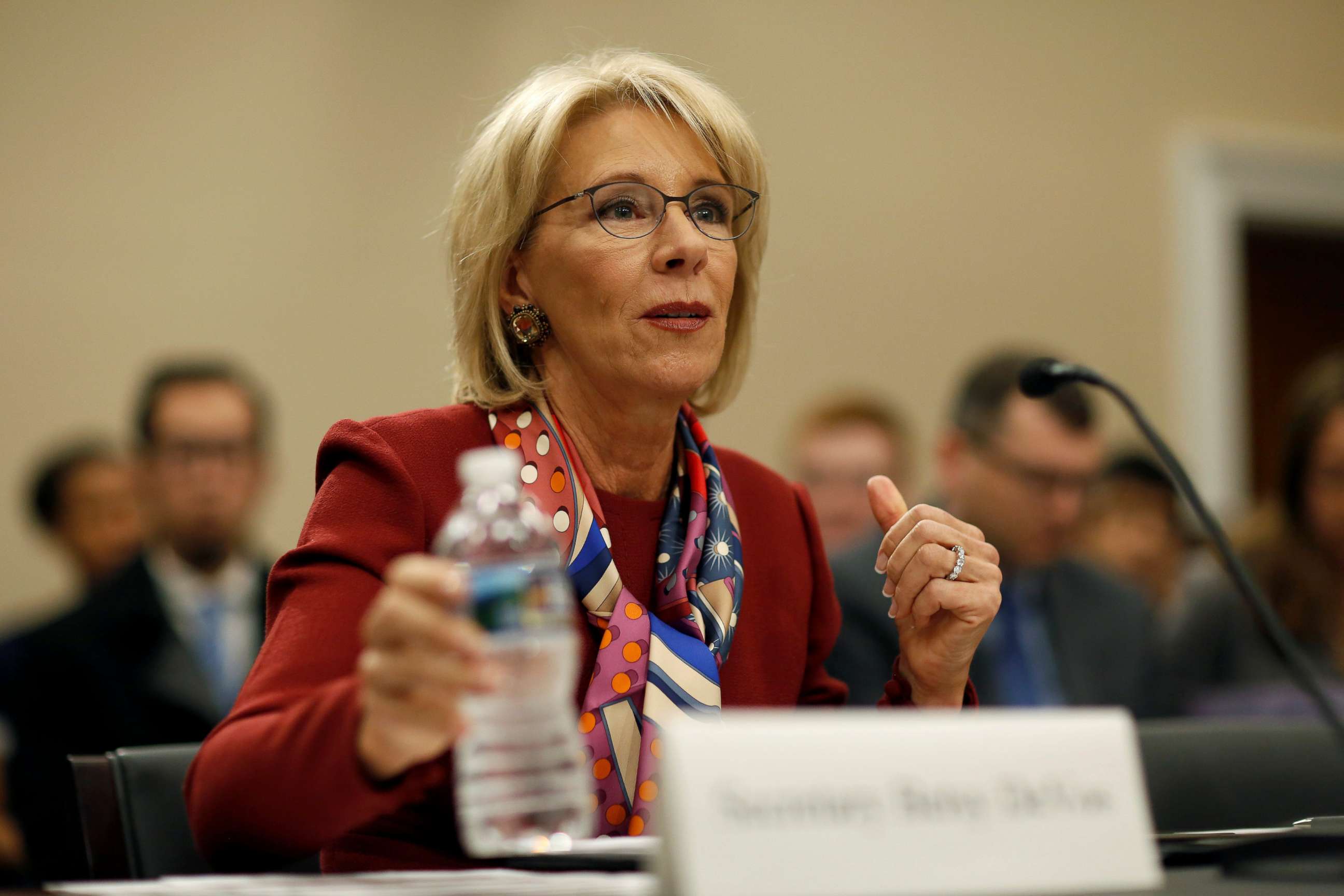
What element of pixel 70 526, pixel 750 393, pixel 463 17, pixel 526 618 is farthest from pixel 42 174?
pixel 526 618

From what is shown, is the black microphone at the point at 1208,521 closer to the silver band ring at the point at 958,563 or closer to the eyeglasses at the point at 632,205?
the silver band ring at the point at 958,563

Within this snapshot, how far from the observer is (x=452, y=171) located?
437 cm

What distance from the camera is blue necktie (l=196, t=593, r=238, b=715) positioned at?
11.4ft

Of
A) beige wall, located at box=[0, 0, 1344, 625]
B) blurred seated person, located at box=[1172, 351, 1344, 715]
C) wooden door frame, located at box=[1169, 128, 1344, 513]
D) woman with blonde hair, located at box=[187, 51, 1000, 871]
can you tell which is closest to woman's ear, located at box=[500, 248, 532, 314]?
woman with blonde hair, located at box=[187, 51, 1000, 871]

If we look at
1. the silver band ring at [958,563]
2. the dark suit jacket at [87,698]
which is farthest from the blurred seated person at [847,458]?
the silver band ring at [958,563]

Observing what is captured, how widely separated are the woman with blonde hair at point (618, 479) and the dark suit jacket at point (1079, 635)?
1.03 metres

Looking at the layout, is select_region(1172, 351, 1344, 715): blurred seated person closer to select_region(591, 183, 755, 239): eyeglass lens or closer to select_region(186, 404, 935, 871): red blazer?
select_region(186, 404, 935, 871): red blazer

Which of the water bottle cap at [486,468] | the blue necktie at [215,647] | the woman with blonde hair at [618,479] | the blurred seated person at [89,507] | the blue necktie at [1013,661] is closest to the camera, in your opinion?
the water bottle cap at [486,468]

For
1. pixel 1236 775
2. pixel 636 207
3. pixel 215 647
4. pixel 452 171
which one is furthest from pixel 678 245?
pixel 452 171

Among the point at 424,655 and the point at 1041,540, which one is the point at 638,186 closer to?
the point at 424,655

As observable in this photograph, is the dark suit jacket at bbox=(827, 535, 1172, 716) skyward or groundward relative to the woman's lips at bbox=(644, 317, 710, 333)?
groundward

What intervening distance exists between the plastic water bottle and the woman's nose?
626 millimetres

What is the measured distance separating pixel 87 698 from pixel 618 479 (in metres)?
1.99

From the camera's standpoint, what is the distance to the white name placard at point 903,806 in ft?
2.71
